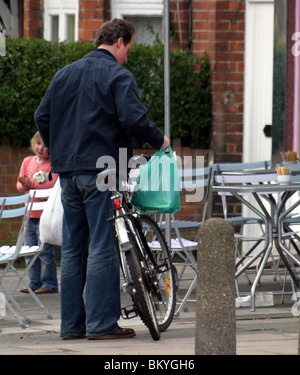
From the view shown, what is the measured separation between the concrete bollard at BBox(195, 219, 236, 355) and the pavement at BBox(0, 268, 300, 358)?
0.55m

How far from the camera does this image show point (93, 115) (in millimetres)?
6727

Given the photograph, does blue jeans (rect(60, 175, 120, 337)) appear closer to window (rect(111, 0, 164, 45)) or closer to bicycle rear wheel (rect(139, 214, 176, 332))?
bicycle rear wheel (rect(139, 214, 176, 332))

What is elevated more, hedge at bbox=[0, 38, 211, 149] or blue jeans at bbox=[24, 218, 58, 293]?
hedge at bbox=[0, 38, 211, 149]

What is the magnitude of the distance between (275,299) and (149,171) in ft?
8.23

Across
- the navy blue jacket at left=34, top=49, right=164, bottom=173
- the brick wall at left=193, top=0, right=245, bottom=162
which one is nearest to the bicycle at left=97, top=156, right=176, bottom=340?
the navy blue jacket at left=34, top=49, right=164, bottom=173

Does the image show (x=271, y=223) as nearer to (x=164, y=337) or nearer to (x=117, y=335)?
(x=164, y=337)

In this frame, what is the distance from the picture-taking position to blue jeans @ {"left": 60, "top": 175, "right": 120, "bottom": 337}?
6719mm

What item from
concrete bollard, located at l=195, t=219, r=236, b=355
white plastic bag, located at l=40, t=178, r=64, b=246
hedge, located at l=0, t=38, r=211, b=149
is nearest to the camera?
concrete bollard, located at l=195, t=219, r=236, b=355

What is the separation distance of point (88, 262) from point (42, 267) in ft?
10.0

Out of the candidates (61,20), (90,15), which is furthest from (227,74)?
(61,20)
